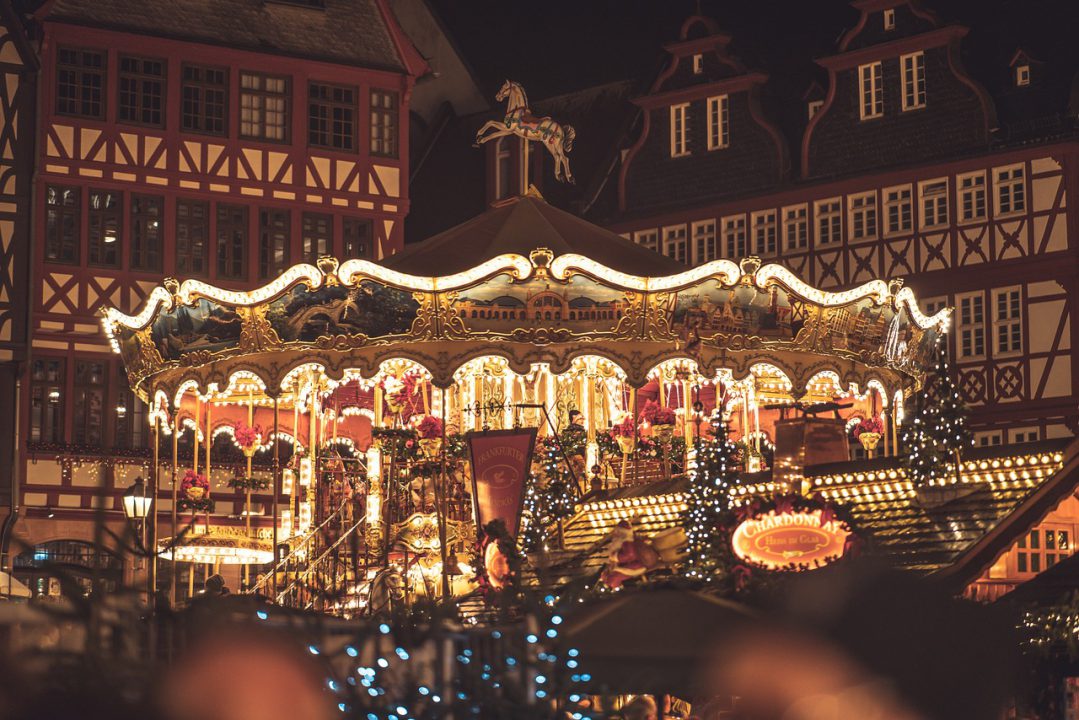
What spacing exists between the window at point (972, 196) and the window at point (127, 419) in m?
13.6

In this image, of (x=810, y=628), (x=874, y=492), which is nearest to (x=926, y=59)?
(x=874, y=492)

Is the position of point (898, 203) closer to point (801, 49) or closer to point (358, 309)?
point (801, 49)

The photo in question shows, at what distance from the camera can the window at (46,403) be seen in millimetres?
31828

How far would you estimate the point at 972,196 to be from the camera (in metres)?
32.7

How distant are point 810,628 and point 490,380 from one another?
15.0m

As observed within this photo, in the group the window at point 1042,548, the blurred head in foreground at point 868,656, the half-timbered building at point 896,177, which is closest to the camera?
the blurred head in foreground at point 868,656

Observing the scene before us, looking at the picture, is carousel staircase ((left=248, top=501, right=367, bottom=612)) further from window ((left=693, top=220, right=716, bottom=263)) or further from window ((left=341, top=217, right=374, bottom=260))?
window ((left=693, top=220, right=716, bottom=263))

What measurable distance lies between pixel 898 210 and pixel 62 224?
13573 mm

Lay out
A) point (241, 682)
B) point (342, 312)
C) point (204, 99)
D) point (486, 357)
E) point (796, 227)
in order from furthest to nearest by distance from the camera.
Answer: point (796, 227)
point (204, 99)
point (486, 357)
point (342, 312)
point (241, 682)

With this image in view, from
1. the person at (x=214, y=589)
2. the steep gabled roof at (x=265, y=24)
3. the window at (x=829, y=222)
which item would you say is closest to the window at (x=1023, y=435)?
the window at (x=829, y=222)

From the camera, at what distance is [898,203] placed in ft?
111

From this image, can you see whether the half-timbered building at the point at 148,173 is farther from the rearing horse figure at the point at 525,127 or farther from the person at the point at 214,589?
the person at the point at 214,589

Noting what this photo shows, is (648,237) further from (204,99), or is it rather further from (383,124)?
(204,99)

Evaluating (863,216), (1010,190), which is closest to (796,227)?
(863,216)
